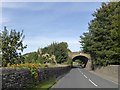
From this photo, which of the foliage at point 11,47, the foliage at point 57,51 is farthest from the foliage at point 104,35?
the foliage at point 57,51

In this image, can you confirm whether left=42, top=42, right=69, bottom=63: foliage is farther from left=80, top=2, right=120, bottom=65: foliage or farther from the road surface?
the road surface

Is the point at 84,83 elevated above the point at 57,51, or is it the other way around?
the point at 57,51

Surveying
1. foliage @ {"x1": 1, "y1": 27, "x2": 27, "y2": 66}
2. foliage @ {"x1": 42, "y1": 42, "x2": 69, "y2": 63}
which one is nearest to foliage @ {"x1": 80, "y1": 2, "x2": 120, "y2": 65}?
foliage @ {"x1": 1, "y1": 27, "x2": 27, "y2": 66}

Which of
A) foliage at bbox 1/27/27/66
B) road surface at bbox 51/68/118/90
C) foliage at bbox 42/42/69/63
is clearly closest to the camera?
road surface at bbox 51/68/118/90

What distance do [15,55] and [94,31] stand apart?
2336cm

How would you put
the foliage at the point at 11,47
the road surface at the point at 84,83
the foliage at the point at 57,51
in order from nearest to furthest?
the road surface at the point at 84,83
the foliage at the point at 11,47
the foliage at the point at 57,51

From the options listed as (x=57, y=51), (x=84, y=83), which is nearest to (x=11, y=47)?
(x=84, y=83)

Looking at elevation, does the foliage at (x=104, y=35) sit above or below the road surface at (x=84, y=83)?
above

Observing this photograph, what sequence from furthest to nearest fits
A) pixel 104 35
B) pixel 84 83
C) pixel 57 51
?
pixel 57 51 → pixel 104 35 → pixel 84 83

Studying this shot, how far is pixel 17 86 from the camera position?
55.5ft

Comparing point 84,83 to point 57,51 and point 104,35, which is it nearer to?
point 104,35

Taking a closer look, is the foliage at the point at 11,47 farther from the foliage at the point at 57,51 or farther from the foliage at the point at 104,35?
the foliage at the point at 57,51

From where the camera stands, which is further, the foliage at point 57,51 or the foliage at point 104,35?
the foliage at point 57,51

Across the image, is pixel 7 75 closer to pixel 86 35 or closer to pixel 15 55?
pixel 15 55
